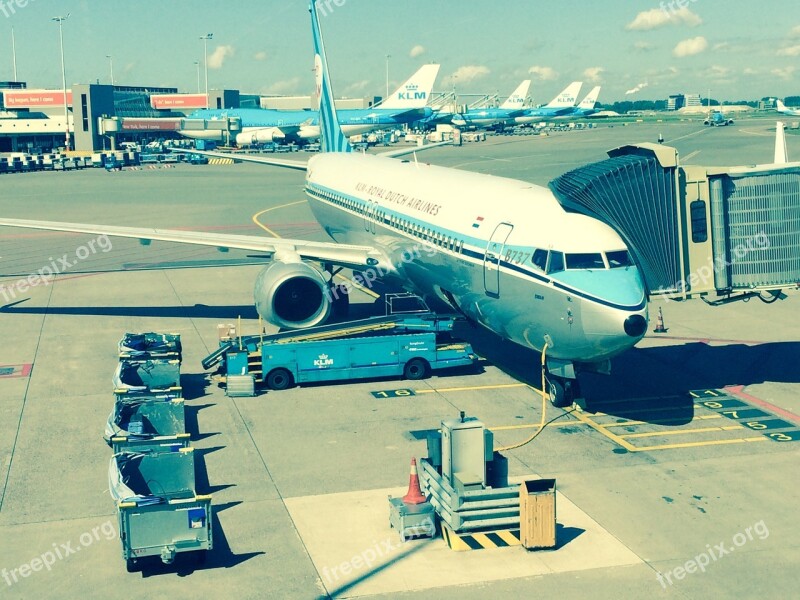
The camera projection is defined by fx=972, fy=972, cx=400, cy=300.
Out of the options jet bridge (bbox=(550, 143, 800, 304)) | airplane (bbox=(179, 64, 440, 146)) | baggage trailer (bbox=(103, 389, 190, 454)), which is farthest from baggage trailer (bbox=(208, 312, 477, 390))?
airplane (bbox=(179, 64, 440, 146))

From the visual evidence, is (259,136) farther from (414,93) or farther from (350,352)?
(350,352)

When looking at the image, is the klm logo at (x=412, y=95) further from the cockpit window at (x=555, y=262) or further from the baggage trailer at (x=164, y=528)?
the baggage trailer at (x=164, y=528)

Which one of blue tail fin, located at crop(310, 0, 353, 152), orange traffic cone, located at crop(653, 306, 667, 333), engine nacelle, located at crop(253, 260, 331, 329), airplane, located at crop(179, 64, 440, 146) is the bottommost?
orange traffic cone, located at crop(653, 306, 667, 333)

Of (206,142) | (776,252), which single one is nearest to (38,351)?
(776,252)

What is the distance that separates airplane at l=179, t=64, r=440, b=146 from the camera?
144 meters

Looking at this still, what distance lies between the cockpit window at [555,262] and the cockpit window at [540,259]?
137mm

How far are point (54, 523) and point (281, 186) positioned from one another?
2819 inches

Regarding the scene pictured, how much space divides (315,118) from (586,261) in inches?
4989

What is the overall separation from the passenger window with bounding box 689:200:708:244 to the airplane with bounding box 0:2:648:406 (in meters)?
2.78

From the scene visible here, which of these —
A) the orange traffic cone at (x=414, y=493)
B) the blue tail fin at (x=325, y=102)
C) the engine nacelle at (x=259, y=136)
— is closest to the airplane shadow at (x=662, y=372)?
the orange traffic cone at (x=414, y=493)

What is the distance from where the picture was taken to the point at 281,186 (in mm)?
87562

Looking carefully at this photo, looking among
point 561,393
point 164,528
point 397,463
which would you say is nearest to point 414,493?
point 397,463

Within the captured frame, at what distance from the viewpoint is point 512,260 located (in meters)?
23.4

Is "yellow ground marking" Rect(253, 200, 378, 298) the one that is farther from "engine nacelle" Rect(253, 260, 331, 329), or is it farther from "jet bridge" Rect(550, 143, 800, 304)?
"jet bridge" Rect(550, 143, 800, 304)
